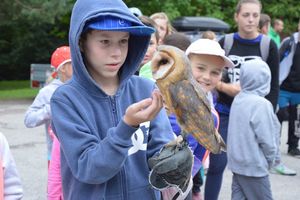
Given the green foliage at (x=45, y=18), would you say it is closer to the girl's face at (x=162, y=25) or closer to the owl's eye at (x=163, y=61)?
the girl's face at (x=162, y=25)

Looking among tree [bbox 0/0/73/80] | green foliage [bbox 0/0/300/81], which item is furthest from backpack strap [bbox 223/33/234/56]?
tree [bbox 0/0/73/80]

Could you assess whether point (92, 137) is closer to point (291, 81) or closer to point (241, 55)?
point (241, 55)

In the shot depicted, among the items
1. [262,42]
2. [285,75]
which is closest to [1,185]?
[262,42]

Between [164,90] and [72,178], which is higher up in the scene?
[164,90]

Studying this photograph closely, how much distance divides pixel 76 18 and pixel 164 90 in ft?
1.85

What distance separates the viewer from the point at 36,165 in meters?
7.14

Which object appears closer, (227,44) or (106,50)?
(106,50)

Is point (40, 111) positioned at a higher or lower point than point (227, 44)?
lower

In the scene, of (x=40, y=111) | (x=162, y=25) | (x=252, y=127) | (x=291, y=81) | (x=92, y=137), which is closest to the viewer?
(x=92, y=137)

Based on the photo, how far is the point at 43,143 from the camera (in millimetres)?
Result: 8695

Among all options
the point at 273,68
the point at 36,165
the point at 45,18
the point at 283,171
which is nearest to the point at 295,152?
the point at 283,171

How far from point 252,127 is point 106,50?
2.59m

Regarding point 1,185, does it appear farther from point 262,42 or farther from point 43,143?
point 43,143

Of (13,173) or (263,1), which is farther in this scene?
(263,1)
